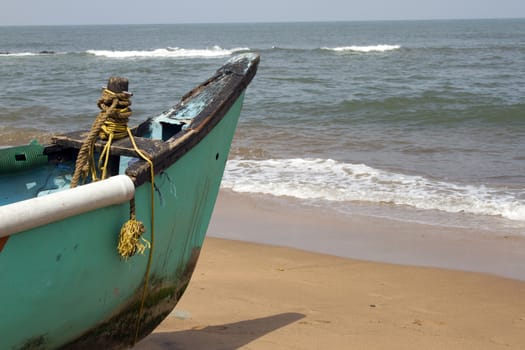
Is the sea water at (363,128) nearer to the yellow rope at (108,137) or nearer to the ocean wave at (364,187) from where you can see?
the ocean wave at (364,187)

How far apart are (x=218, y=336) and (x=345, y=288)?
4.36 ft

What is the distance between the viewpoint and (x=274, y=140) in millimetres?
11047

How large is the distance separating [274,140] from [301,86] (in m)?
7.84

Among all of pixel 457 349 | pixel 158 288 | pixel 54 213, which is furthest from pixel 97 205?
pixel 457 349

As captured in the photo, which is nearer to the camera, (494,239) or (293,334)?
(293,334)

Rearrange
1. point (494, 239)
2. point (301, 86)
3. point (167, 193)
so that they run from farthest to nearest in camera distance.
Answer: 1. point (301, 86)
2. point (494, 239)
3. point (167, 193)

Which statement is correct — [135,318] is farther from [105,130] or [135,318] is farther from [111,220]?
[105,130]

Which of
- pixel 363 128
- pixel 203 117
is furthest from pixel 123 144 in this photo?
pixel 363 128

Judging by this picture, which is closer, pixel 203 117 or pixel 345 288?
pixel 203 117

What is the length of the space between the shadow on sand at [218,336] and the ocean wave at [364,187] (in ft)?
11.0

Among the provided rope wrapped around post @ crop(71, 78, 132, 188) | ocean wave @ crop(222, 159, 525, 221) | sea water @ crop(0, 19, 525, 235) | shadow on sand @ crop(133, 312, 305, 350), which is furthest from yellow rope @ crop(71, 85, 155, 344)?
ocean wave @ crop(222, 159, 525, 221)

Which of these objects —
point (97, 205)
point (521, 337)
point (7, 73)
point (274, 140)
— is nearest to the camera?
point (97, 205)

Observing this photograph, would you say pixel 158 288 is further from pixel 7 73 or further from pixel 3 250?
pixel 7 73

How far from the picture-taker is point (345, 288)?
471 cm
